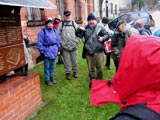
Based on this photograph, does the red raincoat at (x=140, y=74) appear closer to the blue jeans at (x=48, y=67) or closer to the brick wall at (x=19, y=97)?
the brick wall at (x=19, y=97)

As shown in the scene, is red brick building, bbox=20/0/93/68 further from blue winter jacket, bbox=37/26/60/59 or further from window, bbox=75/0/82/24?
window, bbox=75/0/82/24

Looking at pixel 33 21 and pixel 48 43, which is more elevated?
pixel 33 21

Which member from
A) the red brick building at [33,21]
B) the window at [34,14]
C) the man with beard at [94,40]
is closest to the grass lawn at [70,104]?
the man with beard at [94,40]

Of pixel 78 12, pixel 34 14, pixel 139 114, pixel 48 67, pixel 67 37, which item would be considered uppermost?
pixel 78 12

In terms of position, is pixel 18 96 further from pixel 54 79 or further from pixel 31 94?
pixel 54 79

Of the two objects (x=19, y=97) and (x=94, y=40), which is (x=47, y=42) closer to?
(x=94, y=40)

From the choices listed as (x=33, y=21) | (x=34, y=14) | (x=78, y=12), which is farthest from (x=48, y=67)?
(x=78, y=12)

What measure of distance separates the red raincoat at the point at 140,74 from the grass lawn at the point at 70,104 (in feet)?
10.3

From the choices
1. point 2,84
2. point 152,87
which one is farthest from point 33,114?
point 152,87

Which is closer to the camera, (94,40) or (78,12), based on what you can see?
(94,40)

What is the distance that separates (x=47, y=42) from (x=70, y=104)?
1635mm

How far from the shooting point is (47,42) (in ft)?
19.5

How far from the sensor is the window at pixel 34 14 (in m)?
8.66

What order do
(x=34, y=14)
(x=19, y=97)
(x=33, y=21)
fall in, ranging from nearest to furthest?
(x=19, y=97), (x=33, y=21), (x=34, y=14)
